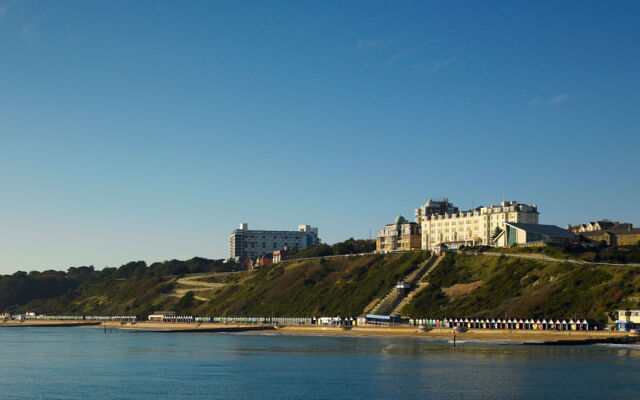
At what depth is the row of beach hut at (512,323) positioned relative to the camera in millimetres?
124150

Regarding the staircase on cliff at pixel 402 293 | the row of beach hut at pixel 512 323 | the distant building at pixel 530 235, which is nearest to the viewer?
the row of beach hut at pixel 512 323

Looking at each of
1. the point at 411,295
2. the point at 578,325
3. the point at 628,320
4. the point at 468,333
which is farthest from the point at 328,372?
the point at 411,295

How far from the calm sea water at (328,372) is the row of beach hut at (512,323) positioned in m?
14.0

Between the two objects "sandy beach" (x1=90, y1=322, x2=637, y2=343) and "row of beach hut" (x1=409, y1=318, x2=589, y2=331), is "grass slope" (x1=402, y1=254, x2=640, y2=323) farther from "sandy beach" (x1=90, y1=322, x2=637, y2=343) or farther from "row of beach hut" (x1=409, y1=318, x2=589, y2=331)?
"sandy beach" (x1=90, y1=322, x2=637, y2=343)

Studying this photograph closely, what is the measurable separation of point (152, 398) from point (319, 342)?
72.4 m

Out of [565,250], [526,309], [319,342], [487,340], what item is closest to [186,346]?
[319,342]

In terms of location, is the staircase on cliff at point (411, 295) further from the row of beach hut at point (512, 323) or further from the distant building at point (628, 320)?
the distant building at point (628, 320)

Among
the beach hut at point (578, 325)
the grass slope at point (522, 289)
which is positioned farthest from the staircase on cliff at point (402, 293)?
the beach hut at point (578, 325)

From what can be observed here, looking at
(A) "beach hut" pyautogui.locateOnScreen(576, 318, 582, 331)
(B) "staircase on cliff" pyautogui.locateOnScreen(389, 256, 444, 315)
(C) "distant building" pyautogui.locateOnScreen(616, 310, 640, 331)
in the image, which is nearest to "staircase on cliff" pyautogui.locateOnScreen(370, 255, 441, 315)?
(B) "staircase on cliff" pyautogui.locateOnScreen(389, 256, 444, 315)

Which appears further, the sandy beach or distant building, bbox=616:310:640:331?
distant building, bbox=616:310:640:331

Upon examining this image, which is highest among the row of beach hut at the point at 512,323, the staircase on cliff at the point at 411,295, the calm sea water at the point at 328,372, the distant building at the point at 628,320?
the staircase on cliff at the point at 411,295

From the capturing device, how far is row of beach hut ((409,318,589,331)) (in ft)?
407

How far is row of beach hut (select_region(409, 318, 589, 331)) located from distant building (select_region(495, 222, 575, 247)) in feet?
156

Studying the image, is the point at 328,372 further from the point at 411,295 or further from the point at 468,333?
the point at 411,295
